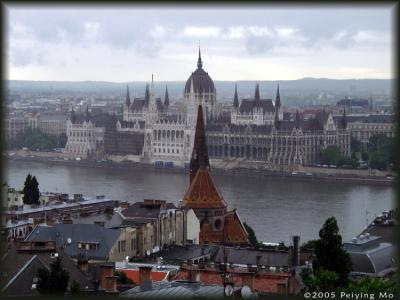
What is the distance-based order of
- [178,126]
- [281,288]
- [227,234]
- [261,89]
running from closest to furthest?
1. [281,288]
2. [227,234]
3. [178,126]
4. [261,89]

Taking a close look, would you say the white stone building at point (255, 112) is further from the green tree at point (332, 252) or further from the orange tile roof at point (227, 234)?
the green tree at point (332, 252)

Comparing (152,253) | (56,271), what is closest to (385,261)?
(152,253)

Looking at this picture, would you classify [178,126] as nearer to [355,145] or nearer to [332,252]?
[355,145]

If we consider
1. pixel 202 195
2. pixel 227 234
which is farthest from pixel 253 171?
pixel 227 234

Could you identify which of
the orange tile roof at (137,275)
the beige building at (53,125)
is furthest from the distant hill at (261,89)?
the orange tile roof at (137,275)

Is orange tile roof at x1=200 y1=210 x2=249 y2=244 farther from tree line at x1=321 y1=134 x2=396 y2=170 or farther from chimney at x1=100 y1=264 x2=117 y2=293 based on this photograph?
tree line at x1=321 y1=134 x2=396 y2=170

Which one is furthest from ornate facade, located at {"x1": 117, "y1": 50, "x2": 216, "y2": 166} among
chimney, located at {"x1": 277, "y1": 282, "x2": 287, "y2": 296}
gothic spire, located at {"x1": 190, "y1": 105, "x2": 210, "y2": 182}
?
chimney, located at {"x1": 277, "y1": 282, "x2": 287, "y2": 296}
